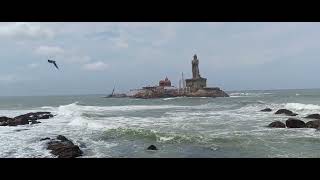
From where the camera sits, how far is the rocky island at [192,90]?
89812 mm

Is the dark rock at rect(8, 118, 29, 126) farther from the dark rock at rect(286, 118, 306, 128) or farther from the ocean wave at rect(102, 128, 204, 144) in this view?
the dark rock at rect(286, 118, 306, 128)

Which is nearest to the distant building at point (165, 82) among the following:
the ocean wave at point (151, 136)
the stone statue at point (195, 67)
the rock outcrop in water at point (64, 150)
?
the stone statue at point (195, 67)

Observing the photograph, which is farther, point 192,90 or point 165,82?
point 165,82

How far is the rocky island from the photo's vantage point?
89812 millimetres

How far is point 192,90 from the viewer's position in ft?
299

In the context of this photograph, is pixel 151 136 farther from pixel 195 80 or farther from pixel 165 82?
pixel 165 82
